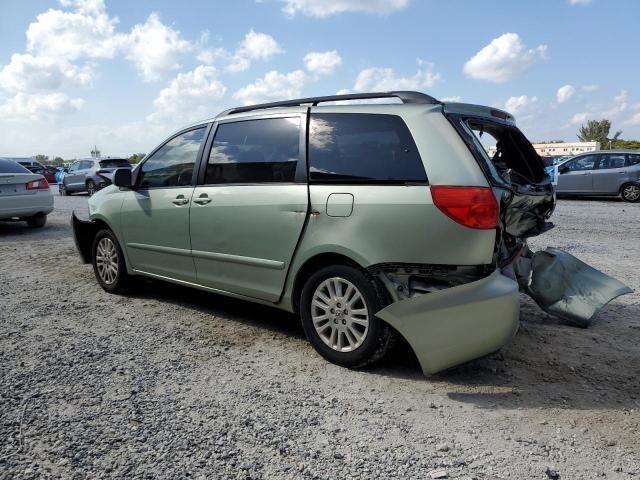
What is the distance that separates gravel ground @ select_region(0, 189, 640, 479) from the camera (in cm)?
242

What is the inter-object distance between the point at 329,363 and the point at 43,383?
185 cm

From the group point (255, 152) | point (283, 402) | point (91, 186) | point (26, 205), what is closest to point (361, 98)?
point (255, 152)

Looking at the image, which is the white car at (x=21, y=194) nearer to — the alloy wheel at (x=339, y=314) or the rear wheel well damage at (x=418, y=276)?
the alloy wheel at (x=339, y=314)

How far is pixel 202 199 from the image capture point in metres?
4.25

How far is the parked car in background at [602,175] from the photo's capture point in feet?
48.2

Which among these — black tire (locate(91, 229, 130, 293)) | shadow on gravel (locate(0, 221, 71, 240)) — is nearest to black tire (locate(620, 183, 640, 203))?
black tire (locate(91, 229, 130, 293))

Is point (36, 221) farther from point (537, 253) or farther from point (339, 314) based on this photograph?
Answer: point (537, 253)

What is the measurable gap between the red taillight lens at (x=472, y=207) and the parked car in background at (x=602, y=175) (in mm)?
14132

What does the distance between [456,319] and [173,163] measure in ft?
9.70

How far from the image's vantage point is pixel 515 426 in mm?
2734

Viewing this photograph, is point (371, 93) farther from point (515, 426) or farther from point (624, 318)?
point (624, 318)

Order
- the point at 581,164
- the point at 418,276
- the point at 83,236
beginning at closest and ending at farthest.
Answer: the point at 418,276 → the point at 83,236 → the point at 581,164

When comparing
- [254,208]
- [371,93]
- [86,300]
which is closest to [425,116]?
[371,93]

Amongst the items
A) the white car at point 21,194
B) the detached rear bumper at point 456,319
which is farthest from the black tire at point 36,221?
the detached rear bumper at point 456,319
